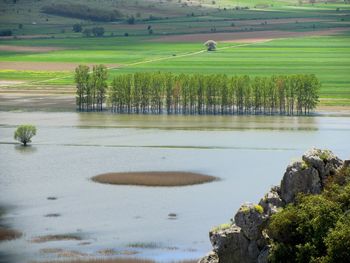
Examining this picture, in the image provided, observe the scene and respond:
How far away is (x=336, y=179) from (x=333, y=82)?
9861 cm

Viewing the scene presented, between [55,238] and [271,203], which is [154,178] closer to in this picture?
[55,238]

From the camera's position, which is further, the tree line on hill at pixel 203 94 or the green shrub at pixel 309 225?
the tree line on hill at pixel 203 94

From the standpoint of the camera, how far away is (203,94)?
125000 millimetres

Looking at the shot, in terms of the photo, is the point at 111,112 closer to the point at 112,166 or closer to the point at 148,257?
the point at 112,166

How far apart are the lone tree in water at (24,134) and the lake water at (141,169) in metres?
1.11

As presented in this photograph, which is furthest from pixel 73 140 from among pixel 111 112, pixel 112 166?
pixel 111 112

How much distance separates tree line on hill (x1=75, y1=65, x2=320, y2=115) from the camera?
403 ft

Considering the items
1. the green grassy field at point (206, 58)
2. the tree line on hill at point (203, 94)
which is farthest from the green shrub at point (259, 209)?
the green grassy field at point (206, 58)

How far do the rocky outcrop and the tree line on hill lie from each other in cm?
7527

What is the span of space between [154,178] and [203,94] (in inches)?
1780

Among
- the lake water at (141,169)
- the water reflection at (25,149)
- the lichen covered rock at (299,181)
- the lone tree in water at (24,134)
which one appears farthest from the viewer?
the lone tree in water at (24,134)

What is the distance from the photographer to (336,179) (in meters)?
45.8

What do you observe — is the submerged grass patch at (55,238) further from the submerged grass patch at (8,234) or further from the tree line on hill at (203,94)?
the tree line on hill at (203,94)

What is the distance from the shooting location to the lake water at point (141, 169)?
62031mm
